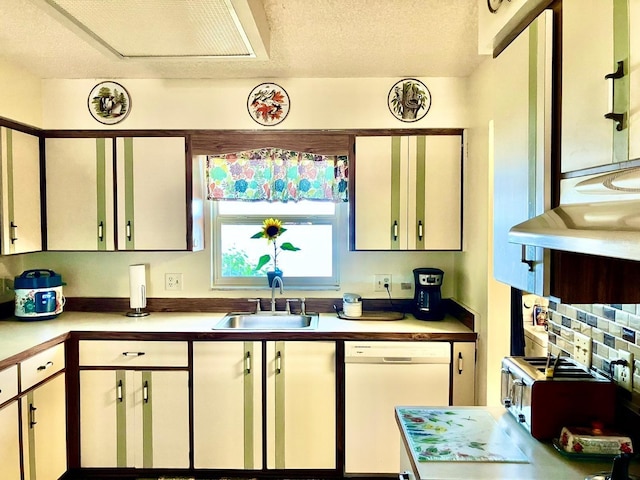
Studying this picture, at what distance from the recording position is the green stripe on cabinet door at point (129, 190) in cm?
294

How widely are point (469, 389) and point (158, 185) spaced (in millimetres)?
2208

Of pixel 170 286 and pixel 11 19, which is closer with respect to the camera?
pixel 11 19

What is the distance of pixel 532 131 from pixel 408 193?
1.51 metres

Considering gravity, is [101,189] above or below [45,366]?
above

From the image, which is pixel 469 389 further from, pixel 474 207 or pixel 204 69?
pixel 204 69

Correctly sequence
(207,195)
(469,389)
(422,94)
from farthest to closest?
1. (207,195)
2. (422,94)
3. (469,389)

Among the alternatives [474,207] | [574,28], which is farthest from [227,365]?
[574,28]

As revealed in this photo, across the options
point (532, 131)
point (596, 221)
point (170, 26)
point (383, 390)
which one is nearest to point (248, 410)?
point (383, 390)

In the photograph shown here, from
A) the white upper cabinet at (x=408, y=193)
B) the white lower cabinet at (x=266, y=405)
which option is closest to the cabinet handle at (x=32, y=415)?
the white lower cabinet at (x=266, y=405)

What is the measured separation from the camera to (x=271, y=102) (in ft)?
9.70

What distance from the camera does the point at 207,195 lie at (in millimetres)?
3152

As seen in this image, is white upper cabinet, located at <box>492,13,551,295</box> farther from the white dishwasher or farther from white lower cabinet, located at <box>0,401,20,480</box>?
white lower cabinet, located at <box>0,401,20,480</box>

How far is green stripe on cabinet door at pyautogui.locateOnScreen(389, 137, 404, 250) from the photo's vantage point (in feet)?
9.53

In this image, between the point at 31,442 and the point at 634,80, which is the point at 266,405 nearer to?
the point at 31,442
